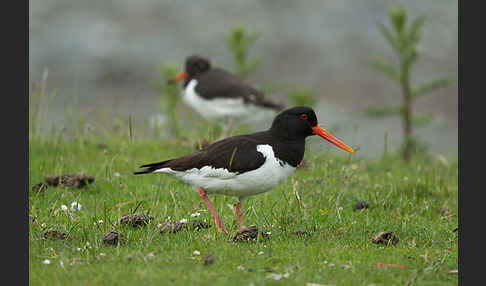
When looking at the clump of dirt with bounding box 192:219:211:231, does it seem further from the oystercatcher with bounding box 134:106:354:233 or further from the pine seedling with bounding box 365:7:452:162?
the pine seedling with bounding box 365:7:452:162

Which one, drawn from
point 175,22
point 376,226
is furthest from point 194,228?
point 175,22

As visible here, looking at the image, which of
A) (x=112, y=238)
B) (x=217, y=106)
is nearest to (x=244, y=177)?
(x=112, y=238)

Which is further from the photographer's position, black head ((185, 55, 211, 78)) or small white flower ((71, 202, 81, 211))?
black head ((185, 55, 211, 78))

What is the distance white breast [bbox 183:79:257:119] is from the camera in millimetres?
11758

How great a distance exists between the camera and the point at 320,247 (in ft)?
20.0

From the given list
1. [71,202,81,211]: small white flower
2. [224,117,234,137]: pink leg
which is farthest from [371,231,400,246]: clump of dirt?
[224,117,234,137]: pink leg

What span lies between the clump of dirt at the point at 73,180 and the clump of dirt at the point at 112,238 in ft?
7.60

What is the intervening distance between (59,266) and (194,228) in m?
1.70

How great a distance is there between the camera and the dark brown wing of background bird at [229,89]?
38.2ft

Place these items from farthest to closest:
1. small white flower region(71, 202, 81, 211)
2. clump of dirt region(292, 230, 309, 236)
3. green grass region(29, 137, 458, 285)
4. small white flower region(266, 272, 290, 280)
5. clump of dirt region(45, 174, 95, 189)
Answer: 1. clump of dirt region(45, 174, 95, 189)
2. small white flower region(71, 202, 81, 211)
3. clump of dirt region(292, 230, 309, 236)
4. green grass region(29, 137, 458, 285)
5. small white flower region(266, 272, 290, 280)

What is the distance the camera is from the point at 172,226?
651 cm

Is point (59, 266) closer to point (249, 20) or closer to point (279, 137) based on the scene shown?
point (279, 137)

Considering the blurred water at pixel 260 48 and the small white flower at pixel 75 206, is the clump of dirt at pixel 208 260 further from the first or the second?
the blurred water at pixel 260 48

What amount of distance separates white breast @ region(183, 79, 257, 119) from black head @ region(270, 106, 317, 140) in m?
4.66
